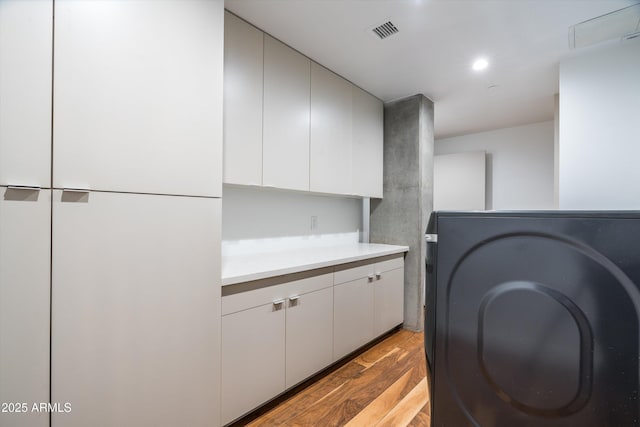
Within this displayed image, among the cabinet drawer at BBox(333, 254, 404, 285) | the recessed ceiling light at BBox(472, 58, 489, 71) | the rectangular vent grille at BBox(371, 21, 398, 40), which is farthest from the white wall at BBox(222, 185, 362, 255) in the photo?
the recessed ceiling light at BBox(472, 58, 489, 71)

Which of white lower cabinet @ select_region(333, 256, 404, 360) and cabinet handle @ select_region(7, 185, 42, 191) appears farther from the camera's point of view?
white lower cabinet @ select_region(333, 256, 404, 360)

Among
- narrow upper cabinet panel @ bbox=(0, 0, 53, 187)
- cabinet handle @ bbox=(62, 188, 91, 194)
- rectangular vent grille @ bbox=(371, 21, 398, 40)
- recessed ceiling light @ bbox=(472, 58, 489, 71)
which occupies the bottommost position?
cabinet handle @ bbox=(62, 188, 91, 194)

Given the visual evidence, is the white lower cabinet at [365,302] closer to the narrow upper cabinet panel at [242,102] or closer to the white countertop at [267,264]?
the white countertop at [267,264]

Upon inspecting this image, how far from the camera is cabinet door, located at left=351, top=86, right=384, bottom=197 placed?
2670mm

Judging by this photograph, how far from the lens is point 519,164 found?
151 inches

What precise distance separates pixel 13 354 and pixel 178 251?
563 millimetres

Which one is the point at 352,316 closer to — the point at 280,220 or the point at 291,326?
the point at 291,326

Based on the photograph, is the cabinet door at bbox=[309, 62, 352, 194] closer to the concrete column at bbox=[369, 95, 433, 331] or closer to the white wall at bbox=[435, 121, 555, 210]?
the concrete column at bbox=[369, 95, 433, 331]

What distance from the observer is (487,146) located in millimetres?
4090

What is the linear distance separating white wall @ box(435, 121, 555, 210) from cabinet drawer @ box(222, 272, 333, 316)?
3.30 meters

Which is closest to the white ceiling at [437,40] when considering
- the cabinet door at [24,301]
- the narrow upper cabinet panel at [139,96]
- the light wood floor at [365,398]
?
the narrow upper cabinet panel at [139,96]

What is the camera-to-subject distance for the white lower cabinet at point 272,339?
145 centimetres

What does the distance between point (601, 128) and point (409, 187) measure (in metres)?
1.46

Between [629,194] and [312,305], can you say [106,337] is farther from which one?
[629,194]
